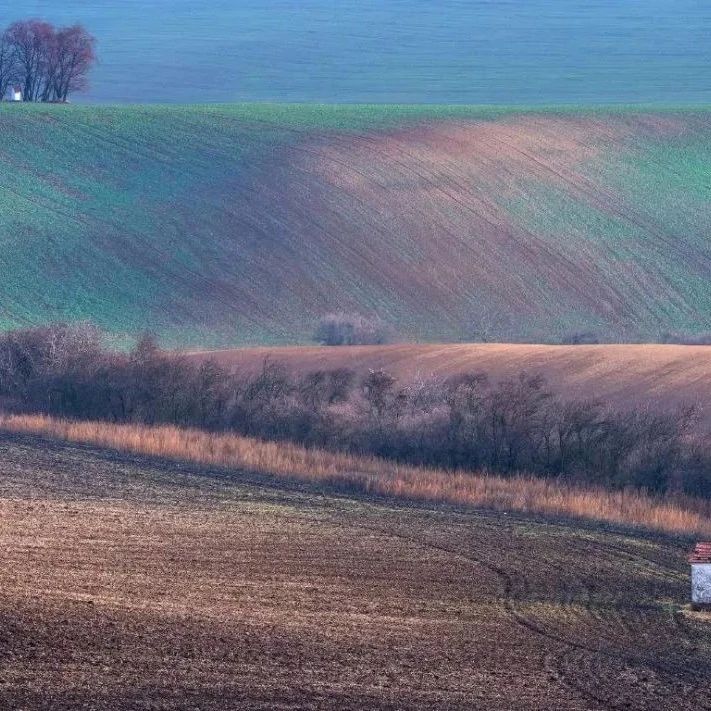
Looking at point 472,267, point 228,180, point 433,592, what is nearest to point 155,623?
point 433,592

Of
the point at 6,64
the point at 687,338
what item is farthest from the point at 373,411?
the point at 6,64

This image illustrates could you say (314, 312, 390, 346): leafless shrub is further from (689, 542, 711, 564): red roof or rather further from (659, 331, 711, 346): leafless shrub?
(689, 542, 711, 564): red roof

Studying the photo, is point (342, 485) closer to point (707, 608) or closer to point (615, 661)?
point (707, 608)

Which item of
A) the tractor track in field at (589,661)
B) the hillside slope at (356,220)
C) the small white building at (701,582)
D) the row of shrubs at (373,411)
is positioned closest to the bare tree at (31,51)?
the hillside slope at (356,220)

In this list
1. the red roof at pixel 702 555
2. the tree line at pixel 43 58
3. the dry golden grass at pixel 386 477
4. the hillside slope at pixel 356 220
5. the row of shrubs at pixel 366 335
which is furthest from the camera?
the tree line at pixel 43 58

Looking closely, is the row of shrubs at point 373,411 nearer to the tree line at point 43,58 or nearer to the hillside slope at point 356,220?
the hillside slope at point 356,220

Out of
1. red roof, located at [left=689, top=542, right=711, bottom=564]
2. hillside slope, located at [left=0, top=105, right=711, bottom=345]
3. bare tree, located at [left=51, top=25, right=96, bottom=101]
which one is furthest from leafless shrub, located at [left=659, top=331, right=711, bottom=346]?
bare tree, located at [left=51, top=25, right=96, bottom=101]
